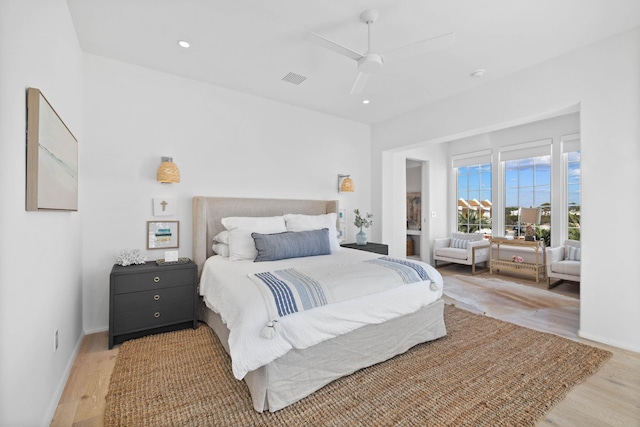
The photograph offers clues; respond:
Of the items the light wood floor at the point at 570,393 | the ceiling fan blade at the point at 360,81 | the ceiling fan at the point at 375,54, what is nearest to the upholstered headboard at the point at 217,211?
the light wood floor at the point at 570,393

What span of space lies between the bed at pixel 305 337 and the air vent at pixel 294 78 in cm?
165

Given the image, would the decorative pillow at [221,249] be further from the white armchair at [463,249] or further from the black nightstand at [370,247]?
the white armchair at [463,249]

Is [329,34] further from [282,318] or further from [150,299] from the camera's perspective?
[150,299]

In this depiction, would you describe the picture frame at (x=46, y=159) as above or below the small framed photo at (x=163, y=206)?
above

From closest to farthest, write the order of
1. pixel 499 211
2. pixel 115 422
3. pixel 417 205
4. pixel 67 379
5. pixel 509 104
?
pixel 115 422 → pixel 67 379 → pixel 509 104 → pixel 499 211 → pixel 417 205

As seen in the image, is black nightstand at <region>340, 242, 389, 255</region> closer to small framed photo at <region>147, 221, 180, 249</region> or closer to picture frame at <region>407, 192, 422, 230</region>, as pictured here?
small framed photo at <region>147, 221, 180, 249</region>

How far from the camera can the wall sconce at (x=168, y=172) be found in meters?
3.08

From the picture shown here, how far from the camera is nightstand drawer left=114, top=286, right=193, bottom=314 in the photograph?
259cm

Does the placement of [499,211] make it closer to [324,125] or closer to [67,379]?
[324,125]

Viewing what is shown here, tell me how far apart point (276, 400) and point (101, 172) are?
272cm

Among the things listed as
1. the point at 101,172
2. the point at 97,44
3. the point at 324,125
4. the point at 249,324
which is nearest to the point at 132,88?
the point at 97,44

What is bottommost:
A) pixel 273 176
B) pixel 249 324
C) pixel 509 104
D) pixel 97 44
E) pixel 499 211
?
pixel 249 324

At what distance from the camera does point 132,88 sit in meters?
3.09

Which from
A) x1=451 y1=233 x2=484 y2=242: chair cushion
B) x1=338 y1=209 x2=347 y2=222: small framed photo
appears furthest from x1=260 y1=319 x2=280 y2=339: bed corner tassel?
x1=451 y1=233 x2=484 y2=242: chair cushion
